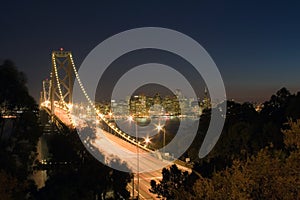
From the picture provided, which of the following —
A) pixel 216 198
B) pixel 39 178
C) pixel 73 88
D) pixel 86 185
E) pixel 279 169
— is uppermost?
pixel 73 88

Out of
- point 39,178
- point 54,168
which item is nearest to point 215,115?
point 39,178

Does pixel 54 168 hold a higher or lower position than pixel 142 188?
higher

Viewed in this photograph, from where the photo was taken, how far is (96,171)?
938cm

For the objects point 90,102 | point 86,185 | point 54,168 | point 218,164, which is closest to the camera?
point 218,164

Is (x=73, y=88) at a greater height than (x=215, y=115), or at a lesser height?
greater

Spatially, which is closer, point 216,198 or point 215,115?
point 216,198

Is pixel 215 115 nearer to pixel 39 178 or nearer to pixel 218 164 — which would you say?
pixel 39 178

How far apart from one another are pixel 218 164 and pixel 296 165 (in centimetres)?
383

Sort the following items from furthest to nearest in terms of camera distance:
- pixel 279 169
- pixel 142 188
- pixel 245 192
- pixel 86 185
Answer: pixel 142 188
pixel 86 185
pixel 279 169
pixel 245 192

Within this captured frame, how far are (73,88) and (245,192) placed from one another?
33.1m

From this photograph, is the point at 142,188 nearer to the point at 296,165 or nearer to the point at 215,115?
the point at 296,165

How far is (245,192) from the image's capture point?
4070 millimetres

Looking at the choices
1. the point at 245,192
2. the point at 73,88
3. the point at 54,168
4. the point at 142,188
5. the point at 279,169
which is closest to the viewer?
the point at 245,192

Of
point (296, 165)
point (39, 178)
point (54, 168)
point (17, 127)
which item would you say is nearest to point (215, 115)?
point (39, 178)
